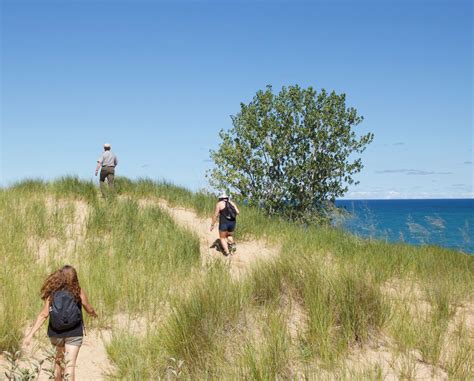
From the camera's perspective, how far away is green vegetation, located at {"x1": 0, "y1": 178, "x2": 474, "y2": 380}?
18.5 ft

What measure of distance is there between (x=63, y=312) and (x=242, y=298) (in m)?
2.60

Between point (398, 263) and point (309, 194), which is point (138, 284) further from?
point (309, 194)

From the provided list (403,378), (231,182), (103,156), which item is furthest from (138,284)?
(231,182)

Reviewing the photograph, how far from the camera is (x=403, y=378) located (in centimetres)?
544

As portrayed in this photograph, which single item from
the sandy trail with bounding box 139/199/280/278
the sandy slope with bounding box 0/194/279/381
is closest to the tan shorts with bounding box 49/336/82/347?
the sandy slope with bounding box 0/194/279/381

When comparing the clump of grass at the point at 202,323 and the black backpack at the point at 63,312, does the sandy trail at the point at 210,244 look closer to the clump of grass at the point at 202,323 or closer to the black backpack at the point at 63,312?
the clump of grass at the point at 202,323

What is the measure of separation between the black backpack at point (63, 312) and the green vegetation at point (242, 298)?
889 mm

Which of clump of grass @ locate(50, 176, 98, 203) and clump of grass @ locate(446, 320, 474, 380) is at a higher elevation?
clump of grass @ locate(50, 176, 98, 203)

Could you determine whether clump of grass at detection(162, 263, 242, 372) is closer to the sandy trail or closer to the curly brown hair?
the curly brown hair

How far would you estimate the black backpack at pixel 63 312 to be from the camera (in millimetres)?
5379

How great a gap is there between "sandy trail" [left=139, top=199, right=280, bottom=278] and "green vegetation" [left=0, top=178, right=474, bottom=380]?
Answer: 17.7 inches

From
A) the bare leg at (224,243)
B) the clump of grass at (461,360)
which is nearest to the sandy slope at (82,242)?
the bare leg at (224,243)

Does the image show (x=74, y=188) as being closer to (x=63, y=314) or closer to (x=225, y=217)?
(x=225, y=217)

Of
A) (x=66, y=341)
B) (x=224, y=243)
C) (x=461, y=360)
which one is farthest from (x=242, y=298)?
(x=224, y=243)
